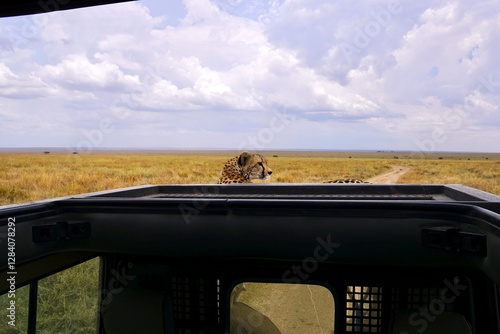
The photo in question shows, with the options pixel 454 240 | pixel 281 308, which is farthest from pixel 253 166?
pixel 454 240

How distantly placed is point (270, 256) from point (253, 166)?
21.2 ft

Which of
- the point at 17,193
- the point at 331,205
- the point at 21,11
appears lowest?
the point at 17,193

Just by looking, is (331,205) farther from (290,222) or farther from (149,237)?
(149,237)

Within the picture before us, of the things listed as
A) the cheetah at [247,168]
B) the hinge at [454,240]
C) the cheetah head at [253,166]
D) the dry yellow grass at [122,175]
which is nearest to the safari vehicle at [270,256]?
the hinge at [454,240]

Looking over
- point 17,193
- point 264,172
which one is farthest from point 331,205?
point 17,193

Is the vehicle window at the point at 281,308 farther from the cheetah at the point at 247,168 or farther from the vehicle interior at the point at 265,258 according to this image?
the cheetah at the point at 247,168

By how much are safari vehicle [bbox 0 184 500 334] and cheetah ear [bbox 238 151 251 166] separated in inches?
238

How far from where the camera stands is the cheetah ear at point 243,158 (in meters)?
7.79

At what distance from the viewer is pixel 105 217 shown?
4.96 feet

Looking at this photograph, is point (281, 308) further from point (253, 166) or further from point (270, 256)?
point (253, 166)

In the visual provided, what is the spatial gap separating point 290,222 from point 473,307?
2.09ft

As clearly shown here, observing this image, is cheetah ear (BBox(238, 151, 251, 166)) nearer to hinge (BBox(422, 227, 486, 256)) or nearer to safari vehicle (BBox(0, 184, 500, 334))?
safari vehicle (BBox(0, 184, 500, 334))

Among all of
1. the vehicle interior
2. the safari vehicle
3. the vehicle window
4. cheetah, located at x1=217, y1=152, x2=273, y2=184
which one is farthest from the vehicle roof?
cheetah, located at x1=217, y1=152, x2=273, y2=184

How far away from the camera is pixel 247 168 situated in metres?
7.79
